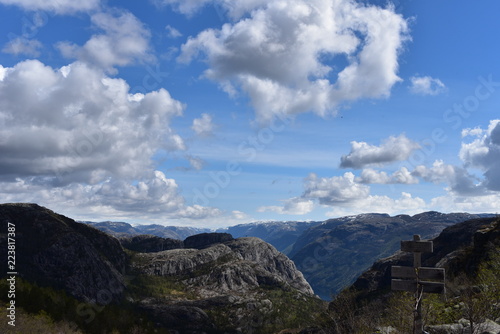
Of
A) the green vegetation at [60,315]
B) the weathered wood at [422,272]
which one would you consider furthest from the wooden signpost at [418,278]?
the green vegetation at [60,315]

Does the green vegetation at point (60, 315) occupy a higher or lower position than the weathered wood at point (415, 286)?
lower

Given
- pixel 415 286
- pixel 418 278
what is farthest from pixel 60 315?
pixel 418 278

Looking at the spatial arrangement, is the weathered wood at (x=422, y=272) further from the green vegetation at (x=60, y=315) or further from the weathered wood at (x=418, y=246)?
the green vegetation at (x=60, y=315)

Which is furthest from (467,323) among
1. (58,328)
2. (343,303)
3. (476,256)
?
(58,328)

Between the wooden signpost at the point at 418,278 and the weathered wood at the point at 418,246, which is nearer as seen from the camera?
the wooden signpost at the point at 418,278

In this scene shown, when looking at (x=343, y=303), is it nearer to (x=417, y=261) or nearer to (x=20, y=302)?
(x=417, y=261)

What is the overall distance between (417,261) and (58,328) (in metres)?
132

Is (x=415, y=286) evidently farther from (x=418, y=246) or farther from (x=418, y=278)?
(x=418, y=246)

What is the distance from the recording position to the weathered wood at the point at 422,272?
19.3m

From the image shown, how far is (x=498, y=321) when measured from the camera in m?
38.4

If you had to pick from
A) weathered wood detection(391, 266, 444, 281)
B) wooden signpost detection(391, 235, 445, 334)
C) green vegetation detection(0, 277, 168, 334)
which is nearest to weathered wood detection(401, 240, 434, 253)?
wooden signpost detection(391, 235, 445, 334)

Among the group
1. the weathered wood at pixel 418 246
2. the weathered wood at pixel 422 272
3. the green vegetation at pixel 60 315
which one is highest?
the weathered wood at pixel 418 246

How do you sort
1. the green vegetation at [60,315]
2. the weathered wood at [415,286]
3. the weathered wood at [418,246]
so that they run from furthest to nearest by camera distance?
the green vegetation at [60,315] → the weathered wood at [418,246] → the weathered wood at [415,286]

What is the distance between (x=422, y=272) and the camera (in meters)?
19.6
